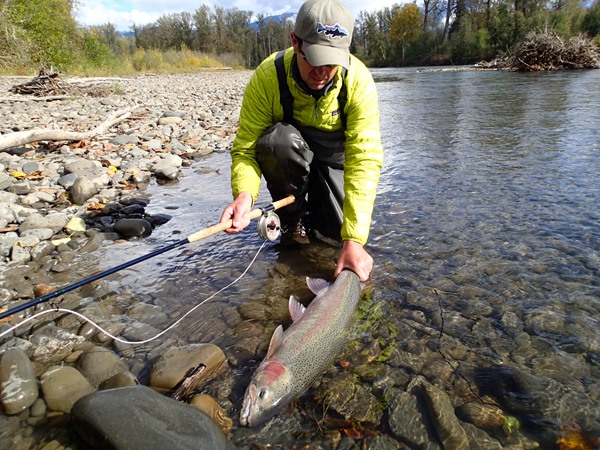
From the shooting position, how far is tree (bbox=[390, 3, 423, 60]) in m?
68.2

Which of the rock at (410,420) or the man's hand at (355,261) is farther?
the man's hand at (355,261)

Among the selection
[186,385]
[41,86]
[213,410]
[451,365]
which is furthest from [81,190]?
[41,86]

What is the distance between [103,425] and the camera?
170cm

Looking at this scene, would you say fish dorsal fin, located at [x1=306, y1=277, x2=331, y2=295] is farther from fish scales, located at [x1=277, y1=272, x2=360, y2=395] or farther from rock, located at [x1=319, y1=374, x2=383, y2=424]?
rock, located at [x1=319, y1=374, x2=383, y2=424]

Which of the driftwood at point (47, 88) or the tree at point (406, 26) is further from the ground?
the tree at point (406, 26)

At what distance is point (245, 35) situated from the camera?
3000 inches

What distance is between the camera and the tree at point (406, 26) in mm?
68250

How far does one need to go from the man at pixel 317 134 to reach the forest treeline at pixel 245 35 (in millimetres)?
17579

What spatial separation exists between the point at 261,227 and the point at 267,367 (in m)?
1.33

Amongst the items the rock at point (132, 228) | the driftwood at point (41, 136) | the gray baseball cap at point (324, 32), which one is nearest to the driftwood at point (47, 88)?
the driftwood at point (41, 136)

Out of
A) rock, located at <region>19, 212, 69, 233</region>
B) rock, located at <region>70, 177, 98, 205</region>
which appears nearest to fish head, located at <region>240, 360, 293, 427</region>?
rock, located at <region>19, 212, 69, 233</region>

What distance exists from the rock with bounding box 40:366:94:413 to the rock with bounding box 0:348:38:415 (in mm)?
58

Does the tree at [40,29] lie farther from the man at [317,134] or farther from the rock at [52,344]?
the rock at [52,344]

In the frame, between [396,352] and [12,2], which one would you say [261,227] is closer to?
[396,352]
